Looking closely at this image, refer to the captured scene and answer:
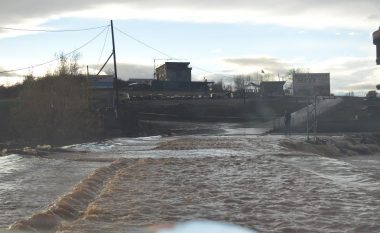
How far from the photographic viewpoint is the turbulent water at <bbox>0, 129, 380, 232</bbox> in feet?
30.2

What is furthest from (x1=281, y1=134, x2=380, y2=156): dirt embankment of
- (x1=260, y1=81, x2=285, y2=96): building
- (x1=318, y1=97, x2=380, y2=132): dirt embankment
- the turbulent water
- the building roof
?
the building roof

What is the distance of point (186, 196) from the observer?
12.1 metres

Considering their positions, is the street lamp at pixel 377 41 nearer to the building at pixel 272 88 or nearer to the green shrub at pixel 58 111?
the green shrub at pixel 58 111

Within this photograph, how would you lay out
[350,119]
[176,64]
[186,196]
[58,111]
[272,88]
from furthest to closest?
[176,64], [272,88], [350,119], [58,111], [186,196]

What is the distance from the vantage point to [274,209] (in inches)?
411

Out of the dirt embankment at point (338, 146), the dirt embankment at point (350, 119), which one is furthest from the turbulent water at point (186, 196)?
the dirt embankment at point (350, 119)

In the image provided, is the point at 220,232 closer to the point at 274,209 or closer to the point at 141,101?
the point at 274,209

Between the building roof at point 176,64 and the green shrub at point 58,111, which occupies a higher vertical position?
the building roof at point 176,64

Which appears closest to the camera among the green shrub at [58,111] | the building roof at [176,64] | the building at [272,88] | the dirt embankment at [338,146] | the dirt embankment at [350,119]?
the dirt embankment at [338,146]

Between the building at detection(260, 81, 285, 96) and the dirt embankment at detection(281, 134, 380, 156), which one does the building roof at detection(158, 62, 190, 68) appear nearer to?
the building at detection(260, 81, 285, 96)

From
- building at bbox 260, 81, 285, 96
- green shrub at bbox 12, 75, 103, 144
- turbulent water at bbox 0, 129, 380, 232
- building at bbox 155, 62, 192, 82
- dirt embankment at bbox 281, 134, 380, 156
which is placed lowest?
dirt embankment at bbox 281, 134, 380, 156

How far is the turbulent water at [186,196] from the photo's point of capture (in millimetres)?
9219

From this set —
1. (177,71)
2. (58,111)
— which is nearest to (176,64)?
(177,71)

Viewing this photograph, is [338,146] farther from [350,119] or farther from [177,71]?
[177,71]
